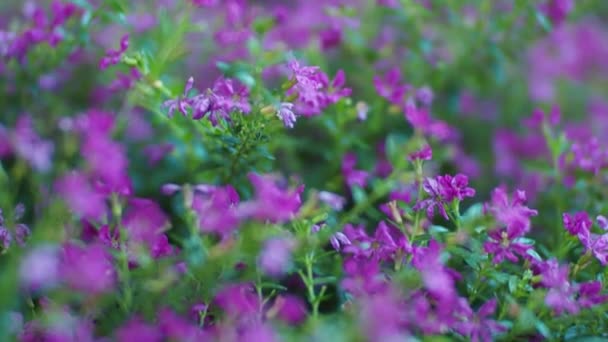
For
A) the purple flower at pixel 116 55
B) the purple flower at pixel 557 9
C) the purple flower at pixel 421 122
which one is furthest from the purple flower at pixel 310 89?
the purple flower at pixel 557 9

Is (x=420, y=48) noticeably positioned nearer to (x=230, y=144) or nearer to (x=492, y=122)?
(x=492, y=122)

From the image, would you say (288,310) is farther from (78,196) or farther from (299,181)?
(299,181)

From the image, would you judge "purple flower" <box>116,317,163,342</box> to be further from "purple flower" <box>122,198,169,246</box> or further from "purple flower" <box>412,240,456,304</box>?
"purple flower" <box>412,240,456,304</box>

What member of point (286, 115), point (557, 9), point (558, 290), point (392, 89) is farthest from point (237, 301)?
point (557, 9)

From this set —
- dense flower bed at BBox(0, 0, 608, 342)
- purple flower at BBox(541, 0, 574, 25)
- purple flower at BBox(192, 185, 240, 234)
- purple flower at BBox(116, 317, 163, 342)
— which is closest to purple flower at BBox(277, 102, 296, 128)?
dense flower bed at BBox(0, 0, 608, 342)

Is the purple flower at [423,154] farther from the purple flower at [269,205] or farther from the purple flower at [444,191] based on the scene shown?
the purple flower at [269,205]

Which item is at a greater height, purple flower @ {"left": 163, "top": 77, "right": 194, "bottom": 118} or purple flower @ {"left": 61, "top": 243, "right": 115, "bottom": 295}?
purple flower @ {"left": 163, "top": 77, "right": 194, "bottom": 118}

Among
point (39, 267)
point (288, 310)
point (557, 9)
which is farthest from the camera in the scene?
point (557, 9)
